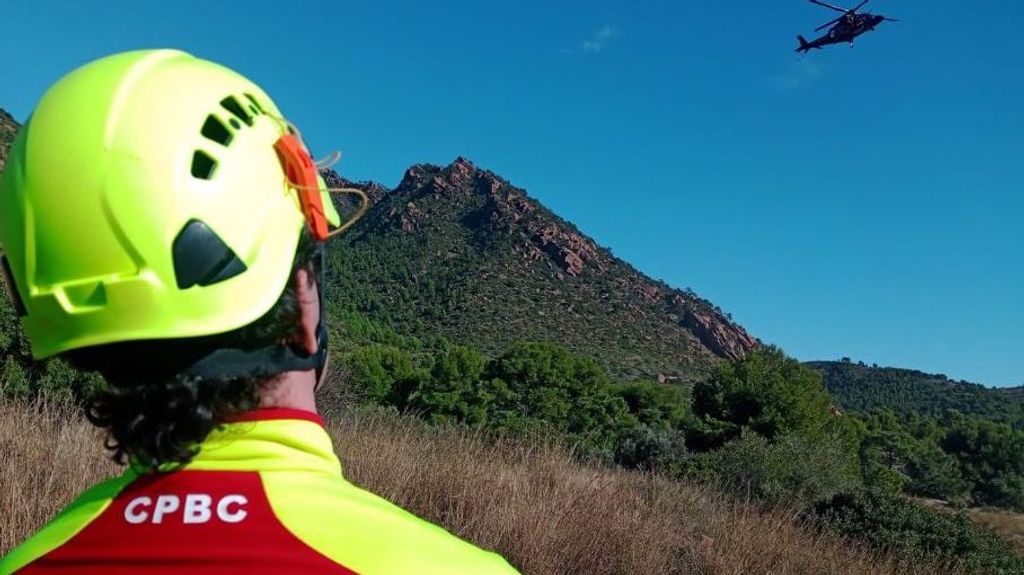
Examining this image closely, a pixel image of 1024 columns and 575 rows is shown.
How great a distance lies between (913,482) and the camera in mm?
51719

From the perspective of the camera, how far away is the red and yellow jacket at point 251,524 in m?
0.89

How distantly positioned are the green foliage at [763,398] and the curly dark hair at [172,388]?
37793 millimetres

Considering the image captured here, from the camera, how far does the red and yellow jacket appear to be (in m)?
0.89

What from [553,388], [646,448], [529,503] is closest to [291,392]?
[529,503]

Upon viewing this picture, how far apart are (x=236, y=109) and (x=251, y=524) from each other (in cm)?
68

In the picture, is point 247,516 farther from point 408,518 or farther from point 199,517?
point 408,518

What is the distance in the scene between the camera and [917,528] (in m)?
10.1

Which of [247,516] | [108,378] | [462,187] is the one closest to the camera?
[247,516]

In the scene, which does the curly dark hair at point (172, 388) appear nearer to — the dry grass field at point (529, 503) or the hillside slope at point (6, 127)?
the dry grass field at point (529, 503)

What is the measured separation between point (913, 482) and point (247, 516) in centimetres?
5968

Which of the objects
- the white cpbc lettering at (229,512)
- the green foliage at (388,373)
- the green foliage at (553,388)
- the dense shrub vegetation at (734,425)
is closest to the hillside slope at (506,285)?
the dense shrub vegetation at (734,425)

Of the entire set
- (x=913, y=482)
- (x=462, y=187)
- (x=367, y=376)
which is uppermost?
(x=462, y=187)

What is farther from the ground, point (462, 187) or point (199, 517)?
point (462, 187)

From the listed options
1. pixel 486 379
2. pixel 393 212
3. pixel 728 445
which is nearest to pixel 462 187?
pixel 393 212
